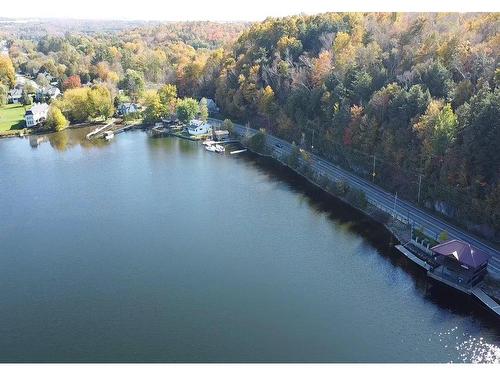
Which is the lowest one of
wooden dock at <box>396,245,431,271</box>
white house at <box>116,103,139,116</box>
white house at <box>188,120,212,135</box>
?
wooden dock at <box>396,245,431,271</box>

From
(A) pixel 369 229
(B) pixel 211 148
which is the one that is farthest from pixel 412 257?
(B) pixel 211 148

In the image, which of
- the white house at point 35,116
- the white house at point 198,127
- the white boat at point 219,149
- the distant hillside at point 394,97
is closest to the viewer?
the distant hillside at point 394,97

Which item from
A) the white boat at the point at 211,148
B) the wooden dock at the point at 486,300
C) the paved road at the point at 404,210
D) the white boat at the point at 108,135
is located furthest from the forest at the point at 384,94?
the white boat at the point at 108,135

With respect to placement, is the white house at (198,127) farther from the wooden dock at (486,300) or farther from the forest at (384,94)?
the wooden dock at (486,300)

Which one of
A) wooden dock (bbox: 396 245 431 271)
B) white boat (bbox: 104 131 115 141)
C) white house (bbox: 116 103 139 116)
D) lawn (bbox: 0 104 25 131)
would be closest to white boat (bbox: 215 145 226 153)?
white boat (bbox: 104 131 115 141)

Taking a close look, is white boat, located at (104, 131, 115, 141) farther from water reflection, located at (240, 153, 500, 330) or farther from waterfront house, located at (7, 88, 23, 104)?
waterfront house, located at (7, 88, 23, 104)

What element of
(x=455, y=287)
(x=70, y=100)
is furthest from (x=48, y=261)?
(x=70, y=100)

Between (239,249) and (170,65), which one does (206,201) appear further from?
(170,65)
